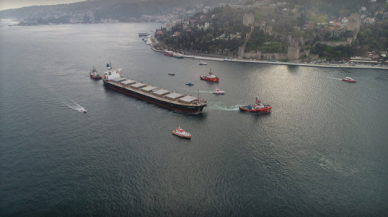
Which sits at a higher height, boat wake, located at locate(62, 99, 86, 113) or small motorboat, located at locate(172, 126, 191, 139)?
boat wake, located at locate(62, 99, 86, 113)

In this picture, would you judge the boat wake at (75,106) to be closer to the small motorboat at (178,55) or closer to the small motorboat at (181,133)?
the small motorboat at (181,133)

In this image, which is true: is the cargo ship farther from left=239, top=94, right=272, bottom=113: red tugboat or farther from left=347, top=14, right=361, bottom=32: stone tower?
left=347, top=14, right=361, bottom=32: stone tower

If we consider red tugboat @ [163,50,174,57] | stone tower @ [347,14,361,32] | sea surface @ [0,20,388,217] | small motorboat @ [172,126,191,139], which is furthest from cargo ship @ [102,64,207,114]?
stone tower @ [347,14,361,32]

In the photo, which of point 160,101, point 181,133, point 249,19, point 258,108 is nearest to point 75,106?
point 160,101

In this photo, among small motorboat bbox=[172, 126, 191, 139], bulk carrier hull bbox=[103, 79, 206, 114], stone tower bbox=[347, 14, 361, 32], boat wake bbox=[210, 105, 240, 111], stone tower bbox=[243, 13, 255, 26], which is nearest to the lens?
small motorboat bbox=[172, 126, 191, 139]

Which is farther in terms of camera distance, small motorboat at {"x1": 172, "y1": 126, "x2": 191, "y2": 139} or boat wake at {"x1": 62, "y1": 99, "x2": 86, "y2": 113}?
boat wake at {"x1": 62, "y1": 99, "x2": 86, "y2": 113}

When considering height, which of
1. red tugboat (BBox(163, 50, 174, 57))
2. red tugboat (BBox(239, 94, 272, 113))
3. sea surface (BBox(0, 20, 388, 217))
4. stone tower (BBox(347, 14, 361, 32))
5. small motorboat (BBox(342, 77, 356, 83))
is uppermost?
stone tower (BBox(347, 14, 361, 32))

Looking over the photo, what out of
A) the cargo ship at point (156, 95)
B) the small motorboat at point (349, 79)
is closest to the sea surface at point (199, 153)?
the cargo ship at point (156, 95)

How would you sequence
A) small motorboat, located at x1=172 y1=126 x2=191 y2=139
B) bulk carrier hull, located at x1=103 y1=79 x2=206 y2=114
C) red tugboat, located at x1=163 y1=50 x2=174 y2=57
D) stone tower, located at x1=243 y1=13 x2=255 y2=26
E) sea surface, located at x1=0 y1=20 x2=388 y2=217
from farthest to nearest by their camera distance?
stone tower, located at x1=243 y1=13 x2=255 y2=26 < red tugboat, located at x1=163 y1=50 x2=174 y2=57 < bulk carrier hull, located at x1=103 y1=79 x2=206 y2=114 < small motorboat, located at x1=172 y1=126 x2=191 y2=139 < sea surface, located at x1=0 y1=20 x2=388 y2=217
